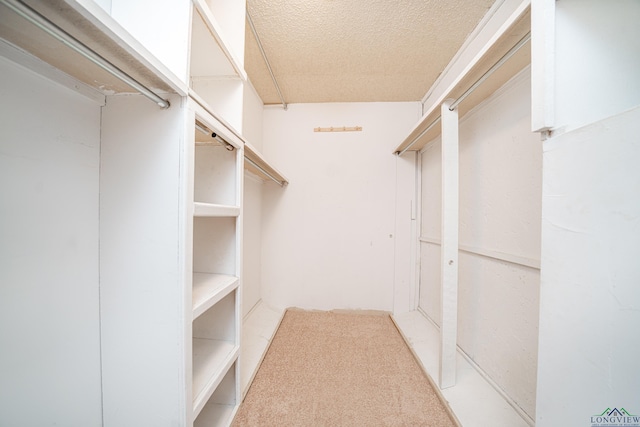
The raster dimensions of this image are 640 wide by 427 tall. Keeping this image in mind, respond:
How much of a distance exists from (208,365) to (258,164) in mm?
1351

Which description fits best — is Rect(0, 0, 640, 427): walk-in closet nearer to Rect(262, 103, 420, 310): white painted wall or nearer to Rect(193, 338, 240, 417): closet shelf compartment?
Rect(193, 338, 240, 417): closet shelf compartment

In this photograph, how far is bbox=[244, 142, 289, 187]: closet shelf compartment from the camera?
1.37 meters

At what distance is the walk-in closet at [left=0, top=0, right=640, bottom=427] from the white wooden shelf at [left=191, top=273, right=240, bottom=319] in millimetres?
16

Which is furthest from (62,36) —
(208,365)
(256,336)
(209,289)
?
(256,336)

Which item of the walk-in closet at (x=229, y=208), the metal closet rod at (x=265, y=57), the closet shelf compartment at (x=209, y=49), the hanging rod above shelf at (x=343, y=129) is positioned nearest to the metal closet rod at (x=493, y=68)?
the walk-in closet at (x=229, y=208)

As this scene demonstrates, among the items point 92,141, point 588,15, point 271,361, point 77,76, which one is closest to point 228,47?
point 77,76

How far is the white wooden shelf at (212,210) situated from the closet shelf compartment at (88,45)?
406mm

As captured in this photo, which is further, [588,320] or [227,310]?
[227,310]

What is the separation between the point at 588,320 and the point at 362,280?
200 cm

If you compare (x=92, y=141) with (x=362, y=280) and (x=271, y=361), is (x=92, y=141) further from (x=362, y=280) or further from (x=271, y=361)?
(x=362, y=280)

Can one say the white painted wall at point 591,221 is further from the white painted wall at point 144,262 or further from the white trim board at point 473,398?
the white painted wall at point 144,262

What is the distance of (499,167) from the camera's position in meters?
1.29

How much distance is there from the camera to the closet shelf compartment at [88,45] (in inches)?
17.5

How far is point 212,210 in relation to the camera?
908 mm
